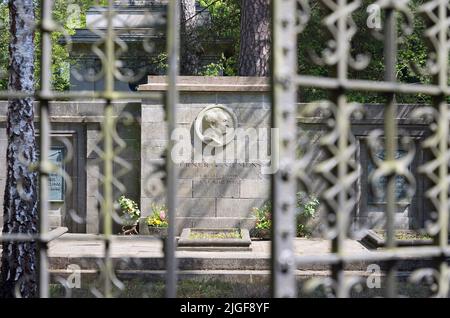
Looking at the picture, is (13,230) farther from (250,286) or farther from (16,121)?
(250,286)

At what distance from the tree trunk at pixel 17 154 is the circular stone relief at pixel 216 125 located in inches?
206

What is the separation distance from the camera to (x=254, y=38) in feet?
38.8

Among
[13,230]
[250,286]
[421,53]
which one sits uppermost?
[421,53]

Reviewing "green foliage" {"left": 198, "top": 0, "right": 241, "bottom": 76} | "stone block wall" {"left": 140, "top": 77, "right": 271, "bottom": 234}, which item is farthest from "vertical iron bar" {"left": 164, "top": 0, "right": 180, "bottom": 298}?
"green foliage" {"left": 198, "top": 0, "right": 241, "bottom": 76}

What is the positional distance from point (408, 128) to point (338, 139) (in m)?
9.22

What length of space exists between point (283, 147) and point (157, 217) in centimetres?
854

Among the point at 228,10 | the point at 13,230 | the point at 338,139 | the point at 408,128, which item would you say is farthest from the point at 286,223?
the point at 228,10

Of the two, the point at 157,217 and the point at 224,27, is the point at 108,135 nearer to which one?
the point at 157,217

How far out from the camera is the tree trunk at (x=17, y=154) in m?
5.66

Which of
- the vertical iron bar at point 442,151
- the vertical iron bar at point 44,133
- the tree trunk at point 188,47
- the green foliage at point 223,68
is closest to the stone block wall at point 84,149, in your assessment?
the tree trunk at point 188,47

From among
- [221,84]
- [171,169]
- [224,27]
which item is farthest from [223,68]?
[171,169]

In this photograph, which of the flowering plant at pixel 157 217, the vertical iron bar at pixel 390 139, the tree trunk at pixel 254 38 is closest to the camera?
the vertical iron bar at pixel 390 139

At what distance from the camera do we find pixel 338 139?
228 centimetres

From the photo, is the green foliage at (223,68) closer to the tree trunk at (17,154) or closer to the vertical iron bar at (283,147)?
the tree trunk at (17,154)
